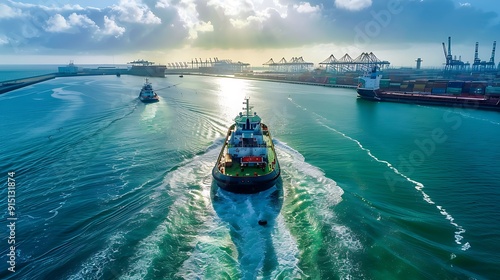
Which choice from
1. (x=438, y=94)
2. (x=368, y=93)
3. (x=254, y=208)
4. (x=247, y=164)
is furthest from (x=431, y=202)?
(x=438, y=94)

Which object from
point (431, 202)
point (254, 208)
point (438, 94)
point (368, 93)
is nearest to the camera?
point (254, 208)

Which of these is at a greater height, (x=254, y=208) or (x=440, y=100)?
(x=440, y=100)

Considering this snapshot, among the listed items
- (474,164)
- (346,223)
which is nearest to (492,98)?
(474,164)

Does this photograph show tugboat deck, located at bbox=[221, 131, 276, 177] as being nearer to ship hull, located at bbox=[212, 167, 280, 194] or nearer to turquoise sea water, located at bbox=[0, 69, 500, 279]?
ship hull, located at bbox=[212, 167, 280, 194]

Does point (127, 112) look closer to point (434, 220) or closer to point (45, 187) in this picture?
point (45, 187)

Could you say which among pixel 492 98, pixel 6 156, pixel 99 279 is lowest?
pixel 99 279

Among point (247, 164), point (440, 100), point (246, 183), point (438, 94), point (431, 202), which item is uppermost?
point (438, 94)

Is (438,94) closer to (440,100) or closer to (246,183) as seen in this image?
(440,100)

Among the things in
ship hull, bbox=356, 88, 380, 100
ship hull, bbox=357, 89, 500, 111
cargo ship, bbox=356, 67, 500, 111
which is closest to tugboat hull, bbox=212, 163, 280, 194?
ship hull, bbox=357, 89, 500, 111
